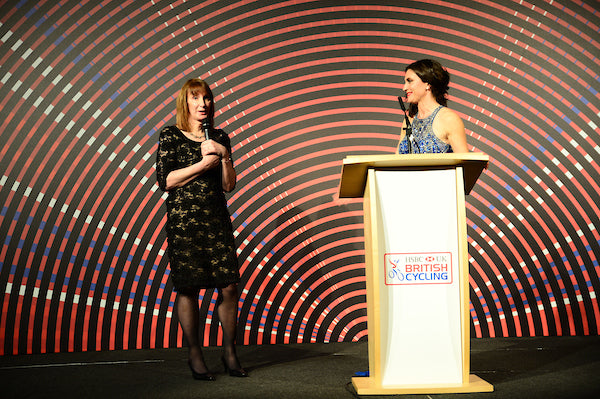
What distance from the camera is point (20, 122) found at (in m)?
3.62

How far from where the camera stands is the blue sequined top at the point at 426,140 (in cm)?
253

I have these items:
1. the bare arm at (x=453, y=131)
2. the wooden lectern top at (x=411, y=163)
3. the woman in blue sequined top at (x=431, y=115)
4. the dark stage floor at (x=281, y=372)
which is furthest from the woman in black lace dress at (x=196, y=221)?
the bare arm at (x=453, y=131)

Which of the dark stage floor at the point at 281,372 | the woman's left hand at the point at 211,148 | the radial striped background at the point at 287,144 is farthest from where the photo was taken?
the radial striped background at the point at 287,144

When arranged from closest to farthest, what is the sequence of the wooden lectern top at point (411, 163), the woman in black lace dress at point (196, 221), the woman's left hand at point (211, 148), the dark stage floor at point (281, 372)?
the wooden lectern top at point (411, 163) → the dark stage floor at point (281, 372) → the woman's left hand at point (211, 148) → the woman in black lace dress at point (196, 221)

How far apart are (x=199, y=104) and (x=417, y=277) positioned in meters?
1.35

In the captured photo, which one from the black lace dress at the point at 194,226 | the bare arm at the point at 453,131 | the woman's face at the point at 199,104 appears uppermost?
the woman's face at the point at 199,104

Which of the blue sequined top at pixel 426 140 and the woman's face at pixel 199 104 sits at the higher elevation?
the woman's face at pixel 199 104

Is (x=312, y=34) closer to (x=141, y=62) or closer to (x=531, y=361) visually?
(x=141, y=62)

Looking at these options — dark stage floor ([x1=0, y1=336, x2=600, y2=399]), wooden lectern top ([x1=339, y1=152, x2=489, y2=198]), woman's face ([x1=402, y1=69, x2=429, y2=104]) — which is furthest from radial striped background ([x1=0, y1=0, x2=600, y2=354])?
wooden lectern top ([x1=339, y1=152, x2=489, y2=198])

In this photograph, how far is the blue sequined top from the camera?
2525mm

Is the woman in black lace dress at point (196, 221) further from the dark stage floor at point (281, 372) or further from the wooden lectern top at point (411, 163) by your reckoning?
the wooden lectern top at point (411, 163)

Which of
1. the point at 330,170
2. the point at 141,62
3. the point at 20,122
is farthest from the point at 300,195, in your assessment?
the point at 20,122

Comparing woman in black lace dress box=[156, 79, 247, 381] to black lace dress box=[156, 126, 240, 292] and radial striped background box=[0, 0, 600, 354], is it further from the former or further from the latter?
radial striped background box=[0, 0, 600, 354]

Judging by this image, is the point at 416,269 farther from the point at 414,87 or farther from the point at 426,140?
the point at 414,87
